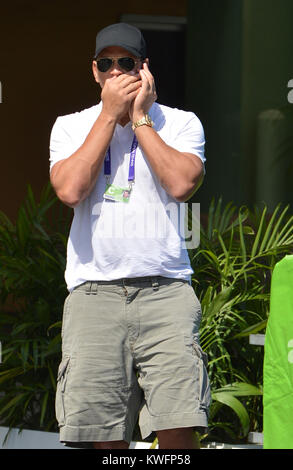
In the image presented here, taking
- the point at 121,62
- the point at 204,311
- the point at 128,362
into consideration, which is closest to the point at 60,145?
the point at 121,62

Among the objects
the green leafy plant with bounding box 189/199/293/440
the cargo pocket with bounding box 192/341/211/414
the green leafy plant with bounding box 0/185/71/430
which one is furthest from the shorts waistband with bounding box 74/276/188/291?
the green leafy plant with bounding box 0/185/71/430

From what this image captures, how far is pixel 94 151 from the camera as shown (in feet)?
8.42

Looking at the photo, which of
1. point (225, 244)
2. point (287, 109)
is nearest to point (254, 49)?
point (287, 109)

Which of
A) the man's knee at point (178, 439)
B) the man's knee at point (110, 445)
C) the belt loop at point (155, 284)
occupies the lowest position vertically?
the man's knee at point (110, 445)

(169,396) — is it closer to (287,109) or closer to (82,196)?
(82,196)

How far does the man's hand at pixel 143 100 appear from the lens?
8.74 ft

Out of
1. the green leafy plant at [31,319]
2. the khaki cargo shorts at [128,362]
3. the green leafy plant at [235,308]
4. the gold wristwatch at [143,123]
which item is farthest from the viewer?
the green leafy plant at [31,319]

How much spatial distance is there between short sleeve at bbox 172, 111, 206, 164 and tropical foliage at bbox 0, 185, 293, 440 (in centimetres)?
139

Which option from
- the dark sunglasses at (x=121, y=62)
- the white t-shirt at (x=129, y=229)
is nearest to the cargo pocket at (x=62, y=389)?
the white t-shirt at (x=129, y=229)

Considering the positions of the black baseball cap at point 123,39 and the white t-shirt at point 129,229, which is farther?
the black baseball cap at point 123,39

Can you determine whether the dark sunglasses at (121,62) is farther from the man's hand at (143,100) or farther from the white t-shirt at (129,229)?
the white t-shirt at (129,229)

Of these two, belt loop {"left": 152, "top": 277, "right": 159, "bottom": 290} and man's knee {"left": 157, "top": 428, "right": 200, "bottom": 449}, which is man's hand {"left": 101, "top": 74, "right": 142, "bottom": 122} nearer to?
belt loop {"left": 152, "top": 277, "right": 159, "bottom": 290}

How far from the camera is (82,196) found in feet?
8.53
